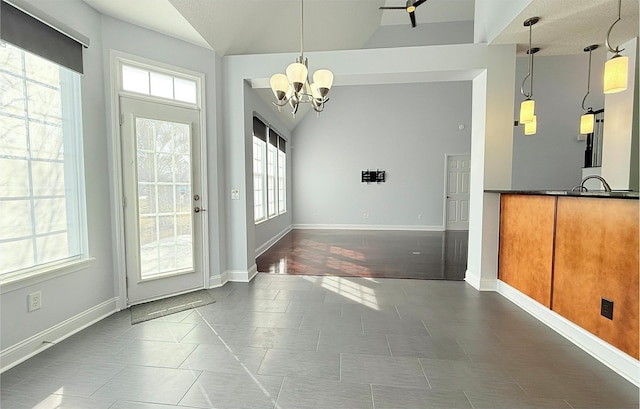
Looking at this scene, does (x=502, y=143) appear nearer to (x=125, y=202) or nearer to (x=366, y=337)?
(x=366, y=337)

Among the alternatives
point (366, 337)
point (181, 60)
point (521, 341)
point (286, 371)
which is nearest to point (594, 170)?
point (521, 341)

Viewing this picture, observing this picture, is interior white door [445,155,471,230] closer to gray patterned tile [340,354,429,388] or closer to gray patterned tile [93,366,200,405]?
gray patterned tile [340,354,429,388]

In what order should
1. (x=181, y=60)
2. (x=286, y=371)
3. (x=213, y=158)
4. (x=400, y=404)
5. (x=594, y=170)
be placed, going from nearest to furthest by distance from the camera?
(x=400, y=404) < (x=286, y=371) < (x=181, y=60) < (x=213, y=158) < (x=594, y=170)

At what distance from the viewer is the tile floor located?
164 centimetres

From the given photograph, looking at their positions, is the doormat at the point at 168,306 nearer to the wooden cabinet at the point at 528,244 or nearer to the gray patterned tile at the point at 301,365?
the gray patterned tile at the point at 301,365

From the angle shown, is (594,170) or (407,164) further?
(407,164)

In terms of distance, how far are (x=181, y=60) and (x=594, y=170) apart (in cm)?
695

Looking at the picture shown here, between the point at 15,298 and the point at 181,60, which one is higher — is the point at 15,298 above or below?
below

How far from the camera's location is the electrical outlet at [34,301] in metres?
2.05

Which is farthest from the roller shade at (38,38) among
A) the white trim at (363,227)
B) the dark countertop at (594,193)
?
the white trim at (363,227)

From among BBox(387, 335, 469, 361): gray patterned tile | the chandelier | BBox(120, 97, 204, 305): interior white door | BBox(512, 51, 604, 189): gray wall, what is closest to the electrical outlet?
BBox(120, 97, 204, 305): interior white door

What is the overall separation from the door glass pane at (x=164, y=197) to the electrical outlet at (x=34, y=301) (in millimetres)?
892

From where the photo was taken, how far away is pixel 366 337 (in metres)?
2.32

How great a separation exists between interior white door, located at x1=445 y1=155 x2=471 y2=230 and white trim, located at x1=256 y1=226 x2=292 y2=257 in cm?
434
